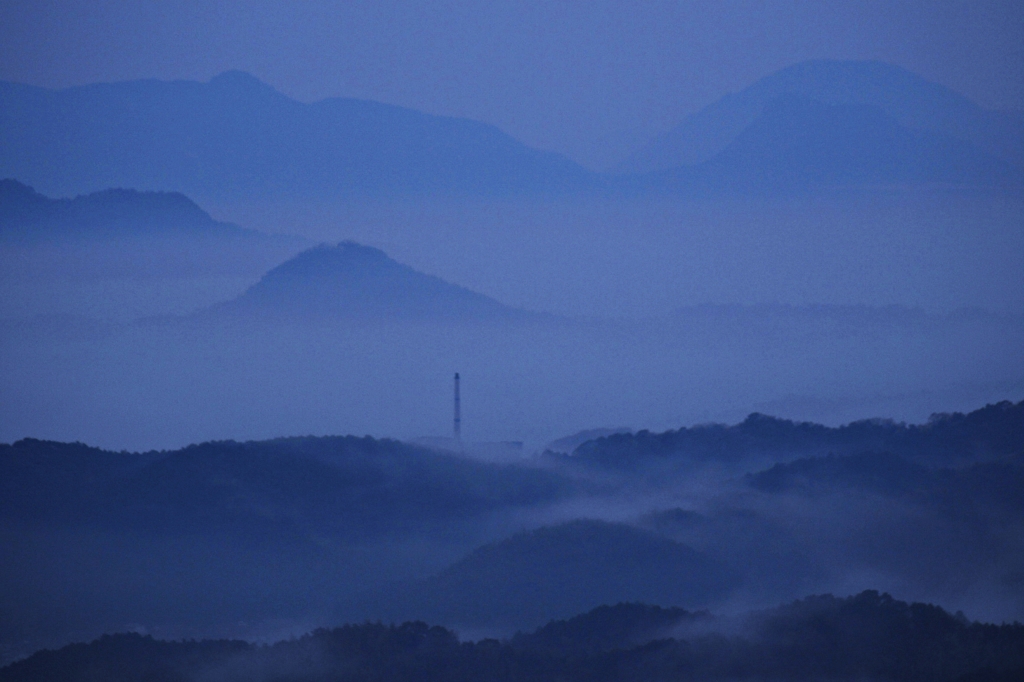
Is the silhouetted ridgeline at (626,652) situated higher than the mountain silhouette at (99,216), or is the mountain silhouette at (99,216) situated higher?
the mountain silhouette at (99,216)

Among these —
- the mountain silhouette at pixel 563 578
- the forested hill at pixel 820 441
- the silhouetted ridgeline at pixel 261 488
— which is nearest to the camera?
the mountain silhouette at pixel 563 578

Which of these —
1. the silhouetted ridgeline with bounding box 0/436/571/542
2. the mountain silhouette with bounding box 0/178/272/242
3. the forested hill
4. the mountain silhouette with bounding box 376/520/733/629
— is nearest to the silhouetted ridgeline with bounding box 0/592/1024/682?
the mountain silhouette with bounding box 376/520/733/629

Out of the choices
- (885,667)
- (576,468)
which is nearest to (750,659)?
(885,667)

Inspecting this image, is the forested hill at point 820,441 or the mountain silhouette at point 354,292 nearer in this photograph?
the forested hill at point 820,441

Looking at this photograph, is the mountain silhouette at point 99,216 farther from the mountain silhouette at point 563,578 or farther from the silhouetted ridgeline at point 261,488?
the mountain silhouette at point 563,578

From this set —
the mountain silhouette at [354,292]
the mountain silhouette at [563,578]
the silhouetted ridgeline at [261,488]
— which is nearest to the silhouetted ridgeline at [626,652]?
the mountain silhouette at [563,578]

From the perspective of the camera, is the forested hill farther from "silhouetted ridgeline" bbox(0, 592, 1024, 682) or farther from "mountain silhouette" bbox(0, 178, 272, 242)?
"mountain silhouette" bbox(0, 178, 272, 242)

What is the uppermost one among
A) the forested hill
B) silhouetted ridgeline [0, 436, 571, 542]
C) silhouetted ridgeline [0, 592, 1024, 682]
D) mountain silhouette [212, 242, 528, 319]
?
mountain silhouette [212, 242, 528, 319]
